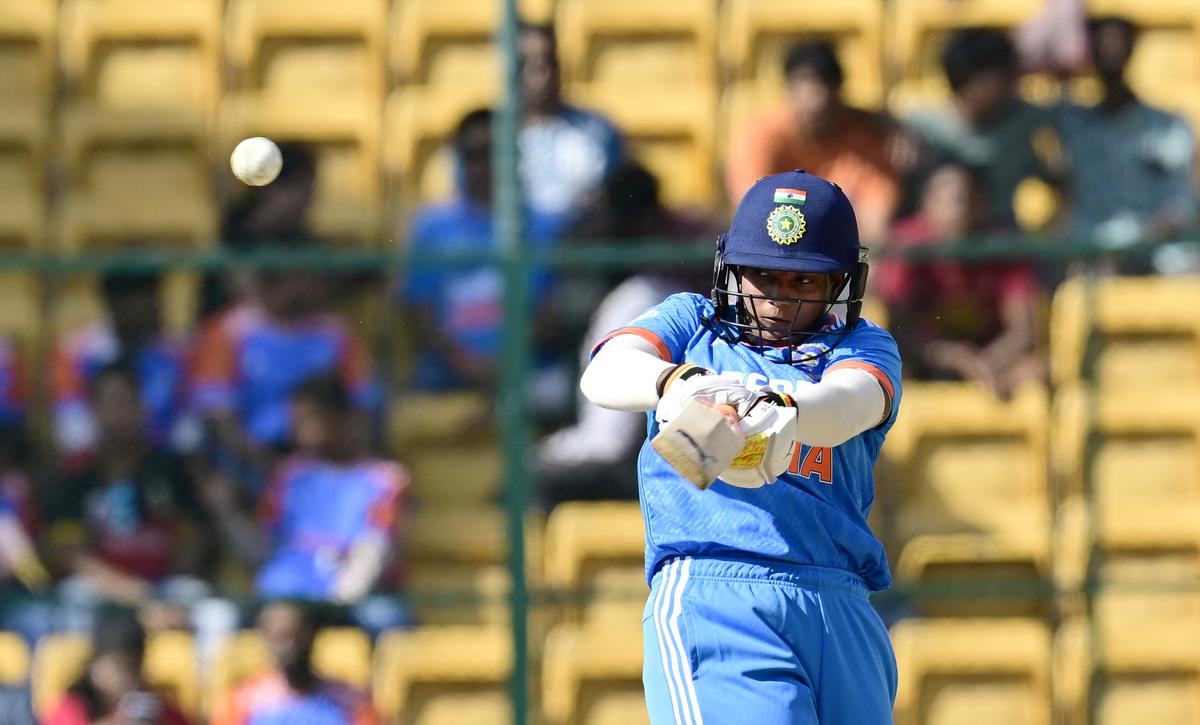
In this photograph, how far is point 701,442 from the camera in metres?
3.33

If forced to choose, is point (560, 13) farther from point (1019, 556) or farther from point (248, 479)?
point (1019, 556)

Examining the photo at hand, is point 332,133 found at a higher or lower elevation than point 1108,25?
lower

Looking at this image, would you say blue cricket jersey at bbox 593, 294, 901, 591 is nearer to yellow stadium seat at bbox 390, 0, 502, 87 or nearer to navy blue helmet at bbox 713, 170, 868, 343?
navy blue helmet at bbox 713, 170, 868, 343

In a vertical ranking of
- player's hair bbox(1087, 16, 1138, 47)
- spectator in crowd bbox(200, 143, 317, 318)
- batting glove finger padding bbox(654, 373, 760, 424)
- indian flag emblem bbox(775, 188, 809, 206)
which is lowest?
spectator in crowd bbox(200, 143, 317, 318)

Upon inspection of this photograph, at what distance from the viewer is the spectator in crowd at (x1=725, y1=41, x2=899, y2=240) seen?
24.4 ft

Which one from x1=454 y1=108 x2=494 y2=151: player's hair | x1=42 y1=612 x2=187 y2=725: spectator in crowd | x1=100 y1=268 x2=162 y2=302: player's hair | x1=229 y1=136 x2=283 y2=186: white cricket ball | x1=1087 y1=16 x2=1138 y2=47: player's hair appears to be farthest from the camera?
x1=1087 y1=16 x2=1138 y2=47: player's hair

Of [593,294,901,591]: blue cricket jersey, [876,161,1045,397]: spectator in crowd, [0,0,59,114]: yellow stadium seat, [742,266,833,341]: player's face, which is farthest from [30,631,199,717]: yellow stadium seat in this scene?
[742,266,833,341]: player's face

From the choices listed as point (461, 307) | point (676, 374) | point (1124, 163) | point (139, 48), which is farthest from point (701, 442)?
point (139, 48)

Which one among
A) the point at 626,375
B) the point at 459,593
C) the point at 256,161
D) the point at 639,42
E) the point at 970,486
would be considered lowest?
the point at 459,593

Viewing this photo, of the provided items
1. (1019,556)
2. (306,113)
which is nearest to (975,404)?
(1019,556)

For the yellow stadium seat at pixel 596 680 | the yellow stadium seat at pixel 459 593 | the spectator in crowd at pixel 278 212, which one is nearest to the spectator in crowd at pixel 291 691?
the yellow stadium seat at pixel 459 593

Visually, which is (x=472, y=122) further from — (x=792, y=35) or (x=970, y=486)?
(x=970, y=486)

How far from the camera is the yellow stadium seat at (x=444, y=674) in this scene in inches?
272

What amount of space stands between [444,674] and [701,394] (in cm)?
380
